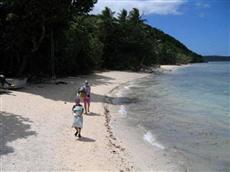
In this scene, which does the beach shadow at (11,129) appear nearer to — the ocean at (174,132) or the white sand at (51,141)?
the white sand at (51,141)

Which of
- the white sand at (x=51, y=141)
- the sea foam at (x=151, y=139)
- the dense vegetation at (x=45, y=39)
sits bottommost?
the sea foam at (x=151, y=139)

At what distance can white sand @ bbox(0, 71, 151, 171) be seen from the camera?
1050cm

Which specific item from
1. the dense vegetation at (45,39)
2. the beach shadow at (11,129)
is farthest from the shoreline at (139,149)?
the dense vegetation at (45,39)

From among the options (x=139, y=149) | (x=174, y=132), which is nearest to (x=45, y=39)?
(x=174, y=132)

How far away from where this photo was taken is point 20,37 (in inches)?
1209

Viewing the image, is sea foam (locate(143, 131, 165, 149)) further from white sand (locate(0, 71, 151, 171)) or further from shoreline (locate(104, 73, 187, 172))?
white sand (locate(0, 71, 151, 171))

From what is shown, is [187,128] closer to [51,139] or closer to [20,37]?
[51,139]

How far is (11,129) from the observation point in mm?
13836

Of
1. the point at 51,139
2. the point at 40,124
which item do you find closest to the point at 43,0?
the point at 40,124

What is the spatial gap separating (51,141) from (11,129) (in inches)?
74.0

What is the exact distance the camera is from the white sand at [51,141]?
1050 cm

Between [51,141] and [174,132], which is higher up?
[51,141]

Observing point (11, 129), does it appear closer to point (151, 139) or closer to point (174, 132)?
point (151, 139)

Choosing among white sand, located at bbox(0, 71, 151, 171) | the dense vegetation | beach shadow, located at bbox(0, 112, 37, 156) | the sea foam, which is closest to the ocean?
the sea foam
